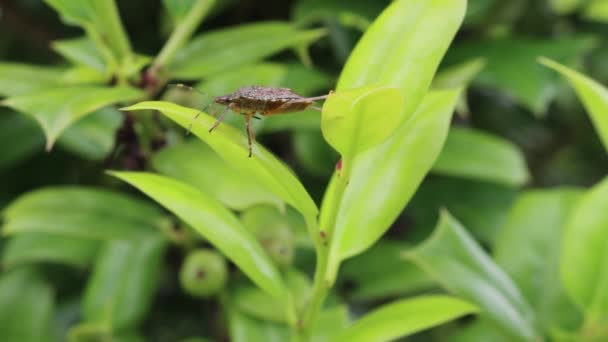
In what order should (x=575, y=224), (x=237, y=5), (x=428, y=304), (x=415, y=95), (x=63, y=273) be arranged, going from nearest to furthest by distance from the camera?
(x=415, y=95) < (x=428, y=304) < (x=575, y=224) < (x=63, y=273) < (x=237, y=5)

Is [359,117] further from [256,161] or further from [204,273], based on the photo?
[204,273]

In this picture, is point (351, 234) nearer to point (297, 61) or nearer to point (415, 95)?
point (415, 95)

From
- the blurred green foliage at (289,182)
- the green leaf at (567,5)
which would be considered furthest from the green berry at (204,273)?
the green leaf at (567,5)

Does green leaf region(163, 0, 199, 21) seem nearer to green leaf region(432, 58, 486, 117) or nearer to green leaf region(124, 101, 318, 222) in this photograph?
green leaf region(124, 101, 318, 222)

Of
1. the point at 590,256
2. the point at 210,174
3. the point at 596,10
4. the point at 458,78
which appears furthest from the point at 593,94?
the point at 596,10

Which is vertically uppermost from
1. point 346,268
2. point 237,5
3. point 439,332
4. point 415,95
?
point 415,95

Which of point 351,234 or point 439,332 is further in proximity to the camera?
point 439,332

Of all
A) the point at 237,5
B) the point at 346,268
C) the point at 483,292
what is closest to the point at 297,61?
the point at 237,5
